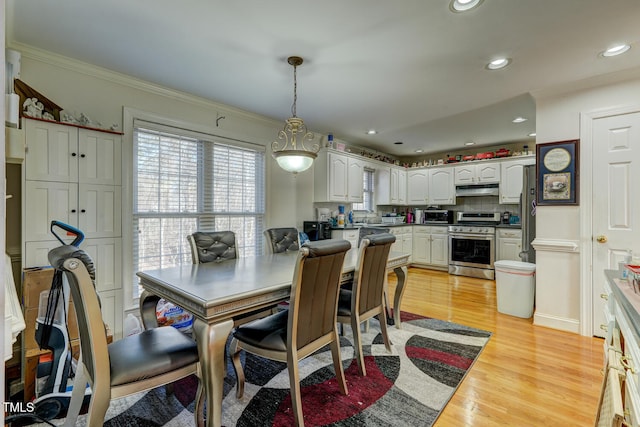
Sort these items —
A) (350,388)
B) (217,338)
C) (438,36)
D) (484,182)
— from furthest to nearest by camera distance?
(484,182) < (438,36) < (350,388) < (217,338)

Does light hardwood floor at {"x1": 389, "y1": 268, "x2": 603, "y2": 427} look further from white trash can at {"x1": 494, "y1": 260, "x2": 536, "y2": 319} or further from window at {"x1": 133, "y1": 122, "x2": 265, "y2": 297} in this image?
window at {"x1": 133, "y1": 122, "x2": 265, "y2": 297}

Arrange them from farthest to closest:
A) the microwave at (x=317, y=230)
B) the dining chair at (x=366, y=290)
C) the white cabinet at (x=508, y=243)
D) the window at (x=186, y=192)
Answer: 1. the white cabinet at (x=508, y=243)
2. the microwave at (x=317, y=230)
3. the window at (x=186, y=192)
4. the dining chair at (x=366, y=290)

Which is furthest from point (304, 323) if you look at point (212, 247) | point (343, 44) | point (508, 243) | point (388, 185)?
point (388, 185)

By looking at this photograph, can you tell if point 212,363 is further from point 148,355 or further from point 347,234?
point 347,234

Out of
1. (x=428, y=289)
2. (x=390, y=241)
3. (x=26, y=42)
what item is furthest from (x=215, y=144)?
(x=428, y=289)

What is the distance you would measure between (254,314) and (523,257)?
3.44 metres

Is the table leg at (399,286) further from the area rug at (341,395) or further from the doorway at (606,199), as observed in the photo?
the doorway at (606,199)

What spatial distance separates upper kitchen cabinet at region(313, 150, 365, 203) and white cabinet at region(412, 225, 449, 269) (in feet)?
5.78

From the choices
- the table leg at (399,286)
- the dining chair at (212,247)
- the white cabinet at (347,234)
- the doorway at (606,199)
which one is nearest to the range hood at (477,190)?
the white cabinet at (347,234)

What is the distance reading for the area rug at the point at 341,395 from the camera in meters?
1.66

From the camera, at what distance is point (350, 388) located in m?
1.94

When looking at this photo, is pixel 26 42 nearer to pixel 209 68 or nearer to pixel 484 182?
pixel 209 68

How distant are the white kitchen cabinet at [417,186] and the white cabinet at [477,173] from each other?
0.63 meters

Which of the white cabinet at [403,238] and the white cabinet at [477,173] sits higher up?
the white cabinet at [477,173]
